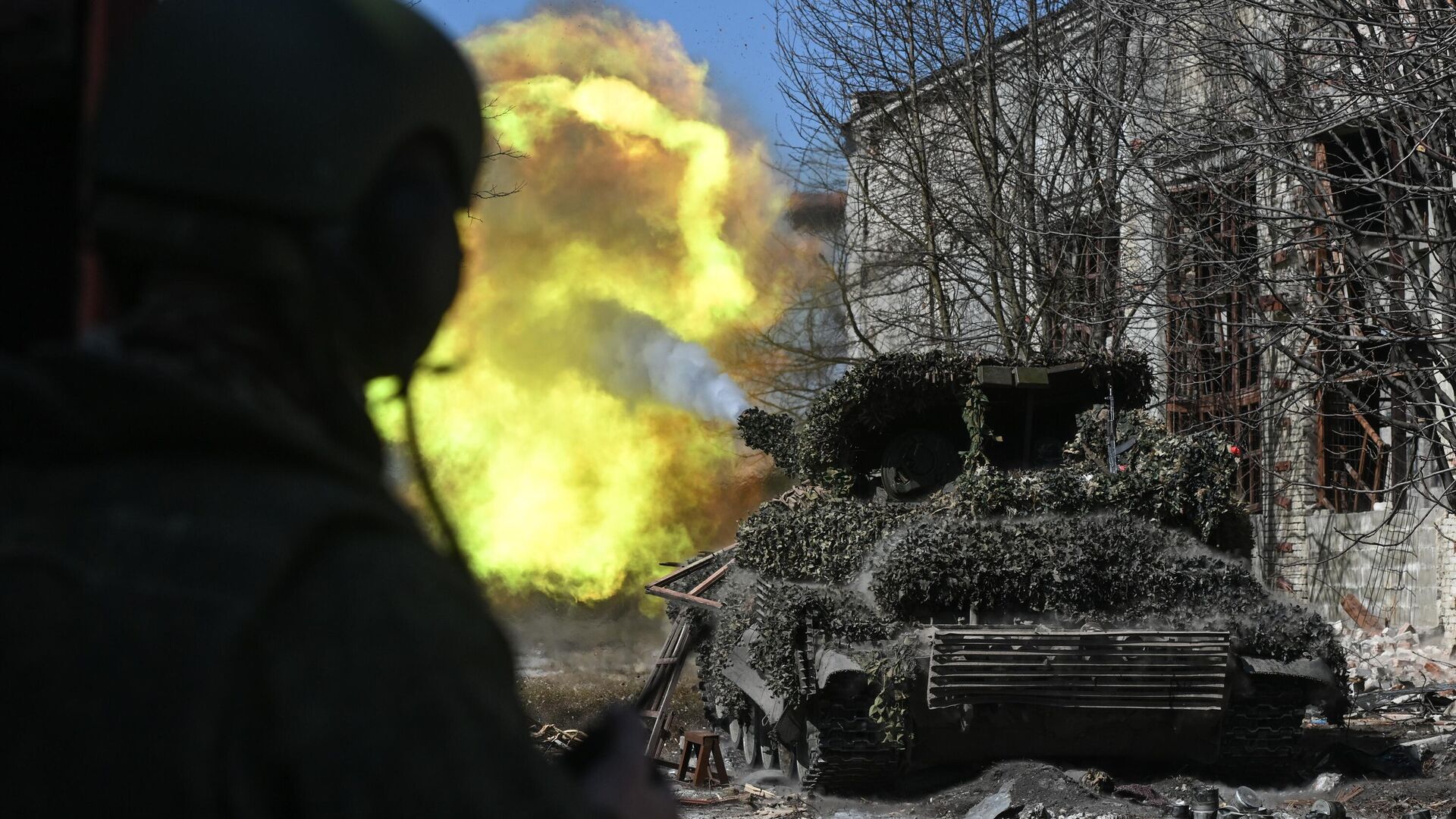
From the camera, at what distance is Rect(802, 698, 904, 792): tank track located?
11.0 metres

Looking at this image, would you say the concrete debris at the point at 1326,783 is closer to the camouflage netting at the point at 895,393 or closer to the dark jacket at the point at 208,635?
the camouflage netting at the point at 895,393

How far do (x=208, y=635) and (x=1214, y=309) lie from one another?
14620 millimetres

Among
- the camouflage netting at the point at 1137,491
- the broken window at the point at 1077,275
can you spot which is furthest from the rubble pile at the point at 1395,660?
the camouflage netting at the point at 1137,491

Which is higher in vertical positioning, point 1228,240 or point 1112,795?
point 1228,240

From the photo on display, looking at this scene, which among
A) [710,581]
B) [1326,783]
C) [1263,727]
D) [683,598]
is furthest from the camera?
[710,581]

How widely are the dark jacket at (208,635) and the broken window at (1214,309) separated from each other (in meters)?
10.3

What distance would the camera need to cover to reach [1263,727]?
1093 cm

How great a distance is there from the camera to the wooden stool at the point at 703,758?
13008mm

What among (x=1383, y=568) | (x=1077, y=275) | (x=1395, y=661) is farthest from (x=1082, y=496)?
(x=1383, y=568)

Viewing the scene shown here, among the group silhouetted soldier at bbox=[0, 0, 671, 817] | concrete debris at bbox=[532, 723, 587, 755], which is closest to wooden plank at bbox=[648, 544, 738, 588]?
concrete debris at bbox=[532, 723, 587, 755]

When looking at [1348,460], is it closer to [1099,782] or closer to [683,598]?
[683,598]

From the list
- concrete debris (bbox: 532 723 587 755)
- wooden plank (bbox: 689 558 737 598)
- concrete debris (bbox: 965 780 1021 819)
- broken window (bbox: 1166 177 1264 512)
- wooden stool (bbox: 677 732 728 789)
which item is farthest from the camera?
wooden plank (bbox: 689 558 737 598)

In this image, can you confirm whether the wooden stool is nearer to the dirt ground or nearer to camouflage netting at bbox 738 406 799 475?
the dirt ground

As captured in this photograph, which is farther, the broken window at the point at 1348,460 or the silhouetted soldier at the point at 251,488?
the broken window at the point at 1348,460
